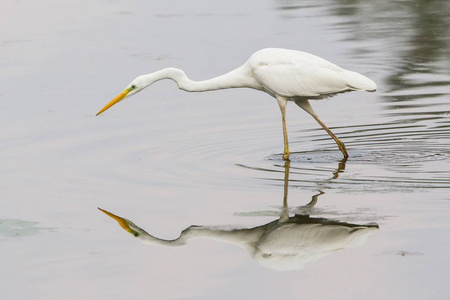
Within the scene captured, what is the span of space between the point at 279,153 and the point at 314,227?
3467mm

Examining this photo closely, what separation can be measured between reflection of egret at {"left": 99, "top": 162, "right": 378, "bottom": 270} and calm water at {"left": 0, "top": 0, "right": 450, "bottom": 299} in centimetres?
2

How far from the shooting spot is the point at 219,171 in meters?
11.0

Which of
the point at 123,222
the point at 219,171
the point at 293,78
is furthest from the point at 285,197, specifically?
the point at 293,78

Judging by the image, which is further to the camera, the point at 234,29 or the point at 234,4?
the point at 234,4

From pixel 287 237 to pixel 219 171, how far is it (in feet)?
8.70

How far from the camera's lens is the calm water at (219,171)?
25.1ft

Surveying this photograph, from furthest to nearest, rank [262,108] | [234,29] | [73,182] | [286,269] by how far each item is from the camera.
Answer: [234,29] < [262,108] < [73,182] < [286,269]

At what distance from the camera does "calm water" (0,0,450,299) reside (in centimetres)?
765

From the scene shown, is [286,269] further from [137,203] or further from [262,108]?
[262,108]

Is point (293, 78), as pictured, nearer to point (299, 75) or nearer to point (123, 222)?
point (299, 75)

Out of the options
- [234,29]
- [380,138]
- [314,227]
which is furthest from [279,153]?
[234,29]

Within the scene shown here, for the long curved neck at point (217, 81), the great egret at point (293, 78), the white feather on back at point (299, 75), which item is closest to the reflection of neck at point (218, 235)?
the great egret at point (293, 78)

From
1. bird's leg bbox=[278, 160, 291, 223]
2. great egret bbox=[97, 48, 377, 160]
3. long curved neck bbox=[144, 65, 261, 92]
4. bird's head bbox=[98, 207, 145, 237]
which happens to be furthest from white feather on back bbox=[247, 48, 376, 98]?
bird's head bbox=[98, 207, 145, 237]

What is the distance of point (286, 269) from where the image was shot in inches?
303
